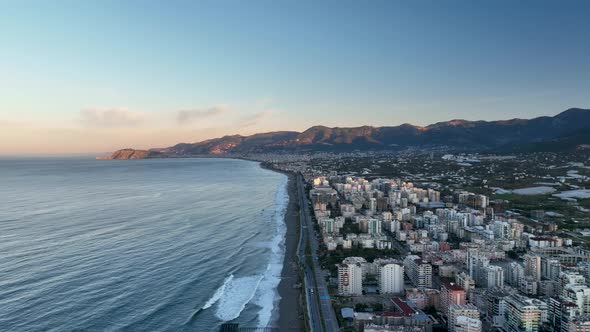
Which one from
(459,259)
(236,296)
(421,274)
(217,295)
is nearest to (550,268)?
(459,259)

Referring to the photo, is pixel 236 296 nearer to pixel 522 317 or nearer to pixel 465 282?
pixel 465 282

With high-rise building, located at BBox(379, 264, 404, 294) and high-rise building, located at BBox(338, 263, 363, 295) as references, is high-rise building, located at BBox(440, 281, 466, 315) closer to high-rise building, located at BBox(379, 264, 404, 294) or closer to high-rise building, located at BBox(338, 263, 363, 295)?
high-rise building, located at BBox(379, 264, 404, 294)

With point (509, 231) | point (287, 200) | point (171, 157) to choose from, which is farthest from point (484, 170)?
point (171, 157)

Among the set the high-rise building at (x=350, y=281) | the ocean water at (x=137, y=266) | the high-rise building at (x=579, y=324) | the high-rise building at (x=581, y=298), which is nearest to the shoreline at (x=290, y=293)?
the ocean water at (x=137, y=266)

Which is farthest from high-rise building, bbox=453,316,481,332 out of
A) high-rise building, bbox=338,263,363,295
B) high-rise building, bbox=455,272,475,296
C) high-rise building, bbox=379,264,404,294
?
high-rise building, bbox=338,263,363,295

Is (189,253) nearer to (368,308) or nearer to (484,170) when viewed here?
(368,308)

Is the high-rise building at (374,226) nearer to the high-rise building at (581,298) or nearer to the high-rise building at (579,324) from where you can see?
the high-rise building at (581,298)
